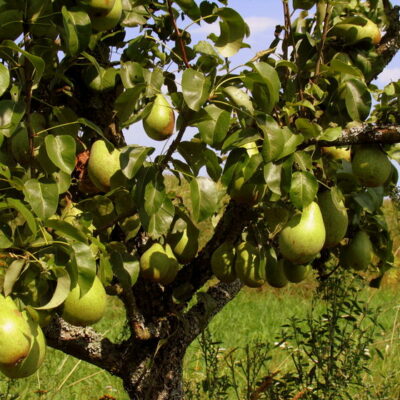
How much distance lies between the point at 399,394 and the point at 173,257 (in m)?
1.87

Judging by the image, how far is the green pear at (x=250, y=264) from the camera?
146 cm

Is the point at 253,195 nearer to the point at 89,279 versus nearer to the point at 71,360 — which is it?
the point at 89,279

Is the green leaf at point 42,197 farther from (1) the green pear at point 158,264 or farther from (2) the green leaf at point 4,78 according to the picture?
(1) the green pear at point 158,264

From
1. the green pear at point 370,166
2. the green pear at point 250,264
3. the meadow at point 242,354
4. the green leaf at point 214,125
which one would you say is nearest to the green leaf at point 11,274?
the green leaf at point 214,125

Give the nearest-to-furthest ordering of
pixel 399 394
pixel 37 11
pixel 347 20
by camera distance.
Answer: pixel 37 11
pixel 347 20
pixel 399 394

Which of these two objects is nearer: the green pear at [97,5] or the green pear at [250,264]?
the green pear at [97,5]

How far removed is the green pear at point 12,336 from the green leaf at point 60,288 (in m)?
0.04

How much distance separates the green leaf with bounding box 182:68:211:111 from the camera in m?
1.04

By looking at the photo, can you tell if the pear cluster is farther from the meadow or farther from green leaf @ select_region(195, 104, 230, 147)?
the meadow

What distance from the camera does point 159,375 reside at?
1768mm

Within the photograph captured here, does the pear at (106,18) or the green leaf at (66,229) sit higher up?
the pear at (106,18)

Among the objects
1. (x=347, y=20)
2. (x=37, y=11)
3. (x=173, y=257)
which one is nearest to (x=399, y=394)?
(x=173, y=257)

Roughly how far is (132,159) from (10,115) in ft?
0.76

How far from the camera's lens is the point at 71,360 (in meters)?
3.74
